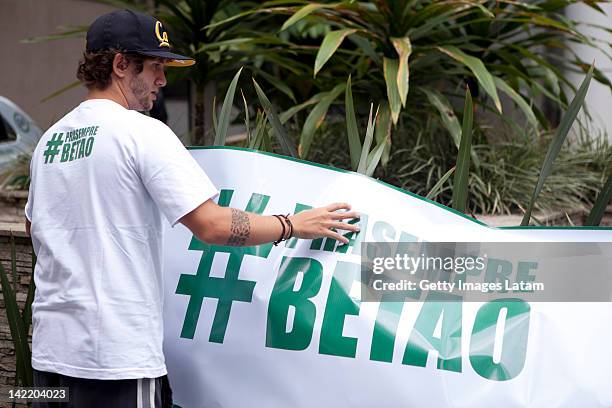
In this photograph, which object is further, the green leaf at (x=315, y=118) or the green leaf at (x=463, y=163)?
the green leaf at (x=315, y=118)

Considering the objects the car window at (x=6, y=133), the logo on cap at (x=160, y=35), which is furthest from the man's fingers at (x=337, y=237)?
the car window at (x=6, y=133)

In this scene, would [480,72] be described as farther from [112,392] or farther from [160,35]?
[112,392]

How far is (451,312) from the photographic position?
2367 mm

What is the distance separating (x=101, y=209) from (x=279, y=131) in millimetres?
1006

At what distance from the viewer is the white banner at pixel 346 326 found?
230cm

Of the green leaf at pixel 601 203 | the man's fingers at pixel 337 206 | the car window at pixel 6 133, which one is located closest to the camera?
the man's fingers at pixel 337 206

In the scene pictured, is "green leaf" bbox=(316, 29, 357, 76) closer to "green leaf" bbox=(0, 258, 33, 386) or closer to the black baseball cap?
"green leaf" bbox=(0, 258, 33, 386)

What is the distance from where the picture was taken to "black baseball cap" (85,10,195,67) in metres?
2.31

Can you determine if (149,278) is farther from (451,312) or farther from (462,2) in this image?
(462,2)

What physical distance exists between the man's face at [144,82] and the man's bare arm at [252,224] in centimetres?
36

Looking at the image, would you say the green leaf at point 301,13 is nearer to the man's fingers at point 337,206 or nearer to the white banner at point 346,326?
the white banner at point 346,326

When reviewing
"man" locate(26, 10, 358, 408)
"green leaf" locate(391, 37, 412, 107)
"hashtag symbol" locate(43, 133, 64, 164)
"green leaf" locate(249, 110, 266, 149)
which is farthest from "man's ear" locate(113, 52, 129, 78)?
"green leaf" locate(391, 37, 412, 107)

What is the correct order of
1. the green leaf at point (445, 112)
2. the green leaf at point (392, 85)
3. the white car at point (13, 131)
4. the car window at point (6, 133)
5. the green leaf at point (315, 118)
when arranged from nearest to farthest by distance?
the green leaf at point (392, 85) < the green leaf at point (315, 118) < the green leaf at point (445, 112) < the white car at point (13, 131) < the car window at point (6, 133)

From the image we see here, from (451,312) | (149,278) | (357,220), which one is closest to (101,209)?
(149,278)
